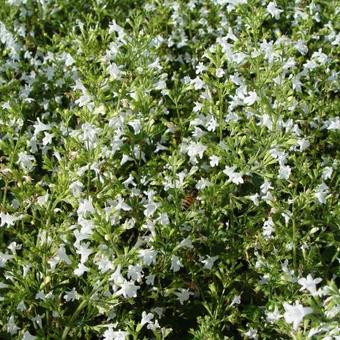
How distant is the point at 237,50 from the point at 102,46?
945 mm

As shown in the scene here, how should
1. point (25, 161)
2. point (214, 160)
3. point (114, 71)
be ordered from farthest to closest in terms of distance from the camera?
point (114, 71) < point (25, 161) < point (214, 160)

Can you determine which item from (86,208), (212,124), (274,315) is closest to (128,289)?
(86,208)

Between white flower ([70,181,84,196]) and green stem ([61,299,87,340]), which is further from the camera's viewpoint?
white flower ([70,181,84,196])

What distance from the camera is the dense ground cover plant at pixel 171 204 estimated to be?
2.70 meters

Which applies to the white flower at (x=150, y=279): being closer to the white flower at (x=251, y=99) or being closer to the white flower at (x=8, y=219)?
the white flower at (x=8, y=219)

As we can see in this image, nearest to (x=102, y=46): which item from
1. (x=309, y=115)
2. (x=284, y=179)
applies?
(x=309, y=115)

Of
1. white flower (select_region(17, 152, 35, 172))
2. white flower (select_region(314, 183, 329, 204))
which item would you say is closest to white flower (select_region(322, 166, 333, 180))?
white flower (select_region(314, 183, 329, 204))

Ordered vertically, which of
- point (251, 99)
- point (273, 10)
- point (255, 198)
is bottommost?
point (255, 198)

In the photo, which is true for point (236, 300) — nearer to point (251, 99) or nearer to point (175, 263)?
Result: point (175, 263)

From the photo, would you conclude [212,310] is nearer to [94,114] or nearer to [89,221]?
[89,221]

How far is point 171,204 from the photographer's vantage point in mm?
3008

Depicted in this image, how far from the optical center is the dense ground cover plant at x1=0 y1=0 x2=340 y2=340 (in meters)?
2.70

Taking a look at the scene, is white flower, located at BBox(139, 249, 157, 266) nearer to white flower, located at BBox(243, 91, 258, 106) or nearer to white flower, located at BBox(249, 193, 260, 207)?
white flower, located at BBox(249, 193, 260, 207)

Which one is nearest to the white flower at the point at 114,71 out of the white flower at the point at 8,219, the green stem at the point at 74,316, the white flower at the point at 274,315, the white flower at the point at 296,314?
the white flower at the point at 8,219
